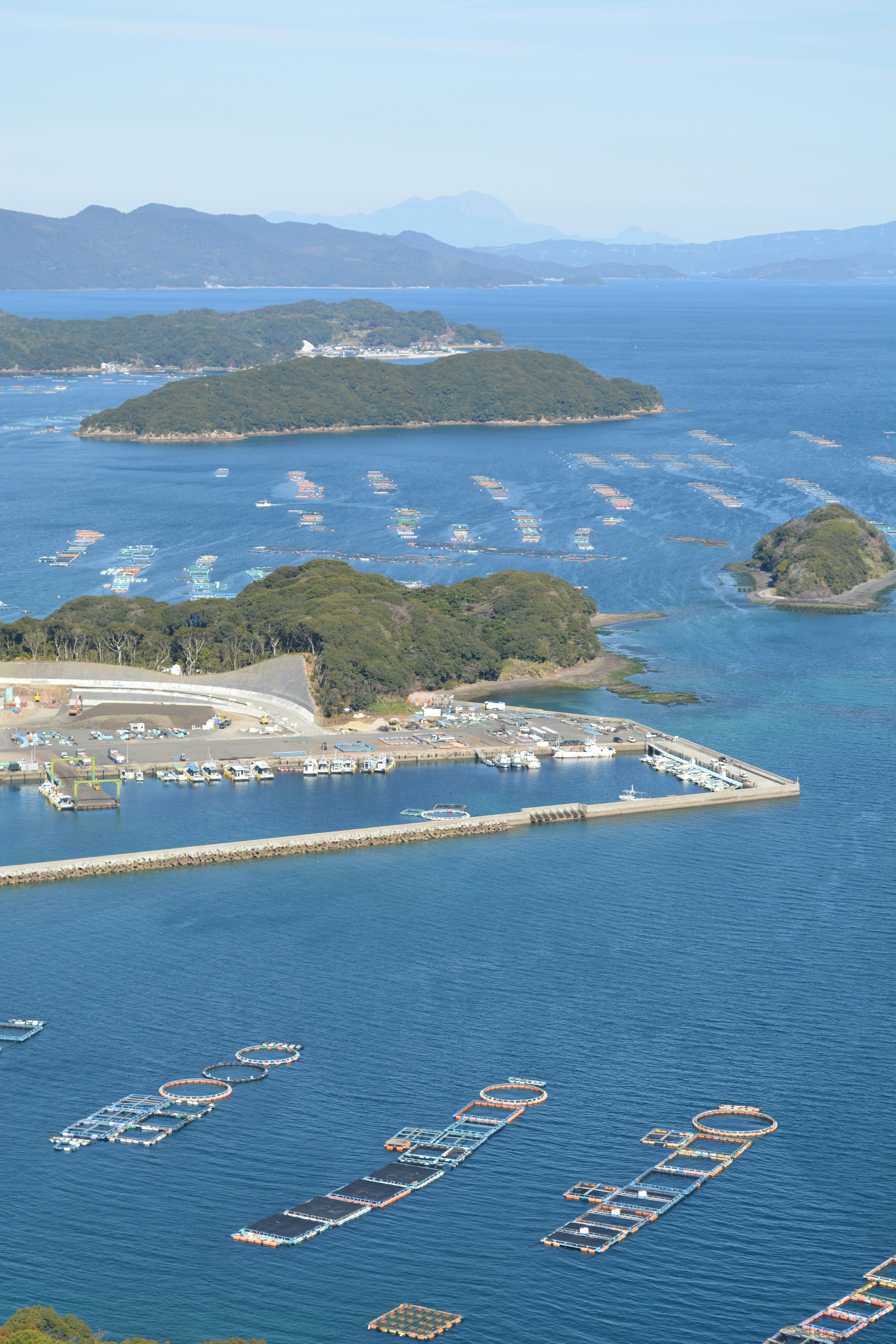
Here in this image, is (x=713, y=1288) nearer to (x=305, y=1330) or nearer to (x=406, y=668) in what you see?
(x=305, y=1330)

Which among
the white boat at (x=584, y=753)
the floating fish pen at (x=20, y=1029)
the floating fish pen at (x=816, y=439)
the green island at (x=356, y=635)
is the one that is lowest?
the floating fish pen at (x=20, y=1029)

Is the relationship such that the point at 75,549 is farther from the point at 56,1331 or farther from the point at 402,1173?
the point at 56,1331

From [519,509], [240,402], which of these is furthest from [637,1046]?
[240,402]

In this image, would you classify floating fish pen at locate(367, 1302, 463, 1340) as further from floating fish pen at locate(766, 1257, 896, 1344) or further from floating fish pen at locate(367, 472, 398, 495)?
floating fish pen at locate(367, 472, 398, 495)

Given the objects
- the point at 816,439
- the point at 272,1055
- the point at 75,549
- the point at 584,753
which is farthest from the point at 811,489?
the point at 272,1055

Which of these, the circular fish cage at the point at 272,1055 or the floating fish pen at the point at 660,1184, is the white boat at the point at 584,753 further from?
the floating fish pen at the point at 660,1184

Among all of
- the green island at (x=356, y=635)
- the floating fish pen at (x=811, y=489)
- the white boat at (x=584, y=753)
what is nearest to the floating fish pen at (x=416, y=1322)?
the white boat at (x=584, y=753)
